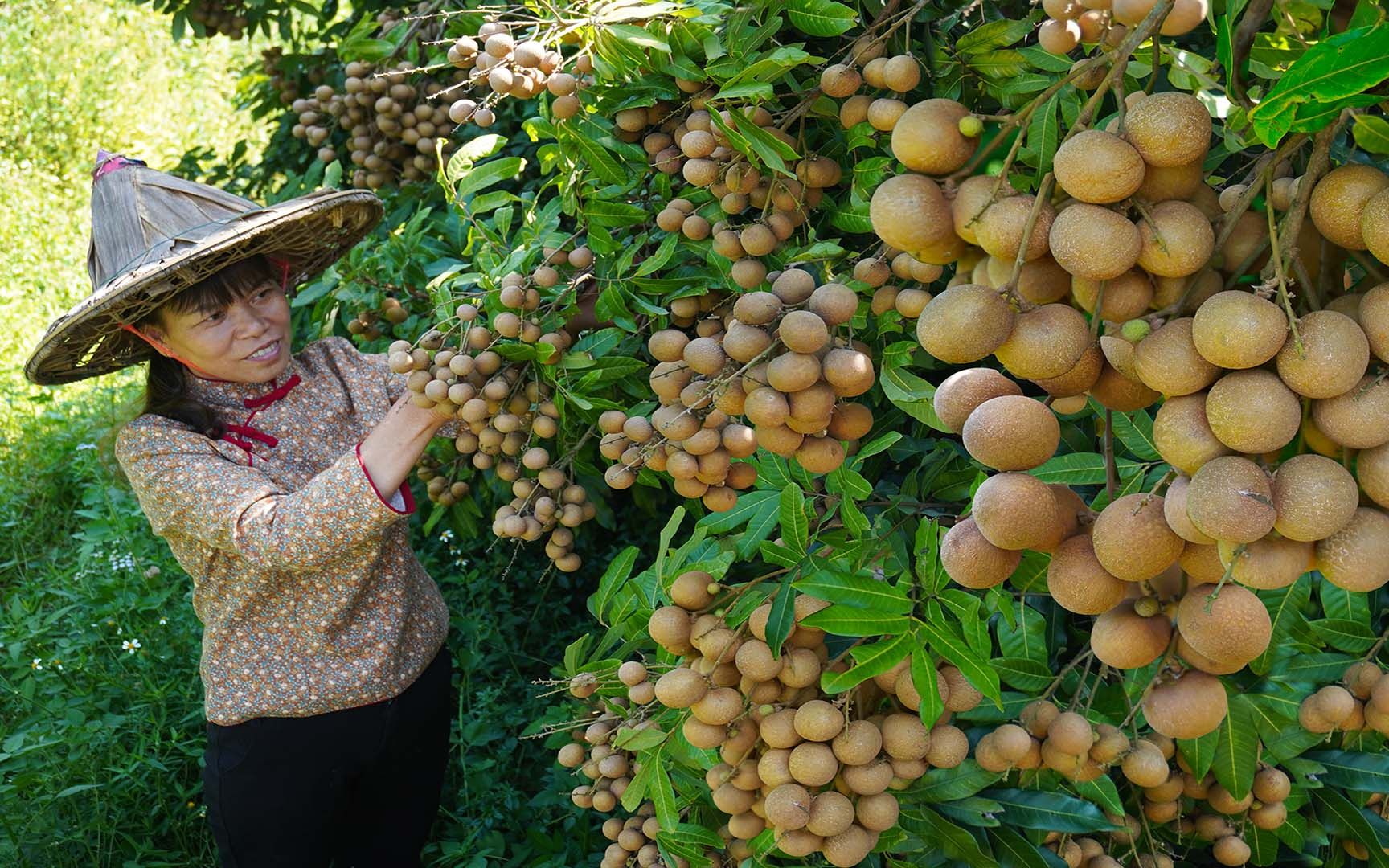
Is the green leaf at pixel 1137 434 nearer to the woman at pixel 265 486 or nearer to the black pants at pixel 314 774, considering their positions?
the woman at pixel 265 486

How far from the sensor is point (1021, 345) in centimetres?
75

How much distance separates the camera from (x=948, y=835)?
4.60ft

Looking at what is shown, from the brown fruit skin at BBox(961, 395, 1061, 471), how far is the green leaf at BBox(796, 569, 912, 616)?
0.39 meters

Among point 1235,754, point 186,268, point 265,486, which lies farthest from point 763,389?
point 186,268

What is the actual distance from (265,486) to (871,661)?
4.36 ft

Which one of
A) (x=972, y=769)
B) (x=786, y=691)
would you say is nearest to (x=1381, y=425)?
(x=786, y=691)

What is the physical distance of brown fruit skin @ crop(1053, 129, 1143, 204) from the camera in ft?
2.25

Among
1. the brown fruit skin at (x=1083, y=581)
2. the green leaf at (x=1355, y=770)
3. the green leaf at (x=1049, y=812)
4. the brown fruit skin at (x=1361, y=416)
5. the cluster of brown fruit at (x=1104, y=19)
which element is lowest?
the green leaf at (x=1355, y=770)

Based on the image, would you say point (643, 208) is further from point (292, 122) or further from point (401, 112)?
point (292, 122)

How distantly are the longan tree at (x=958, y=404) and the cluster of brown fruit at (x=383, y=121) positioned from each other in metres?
0.64

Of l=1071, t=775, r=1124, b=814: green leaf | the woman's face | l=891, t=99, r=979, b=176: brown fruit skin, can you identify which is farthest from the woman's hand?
l=891, t=99, r=979, b=176: brown fruit skin

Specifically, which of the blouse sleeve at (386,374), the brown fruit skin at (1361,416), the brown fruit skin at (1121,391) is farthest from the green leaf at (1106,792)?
the blouse sleeve at (386,374)

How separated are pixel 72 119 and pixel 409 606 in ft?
23.9

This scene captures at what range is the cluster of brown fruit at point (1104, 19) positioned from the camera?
71 cm
